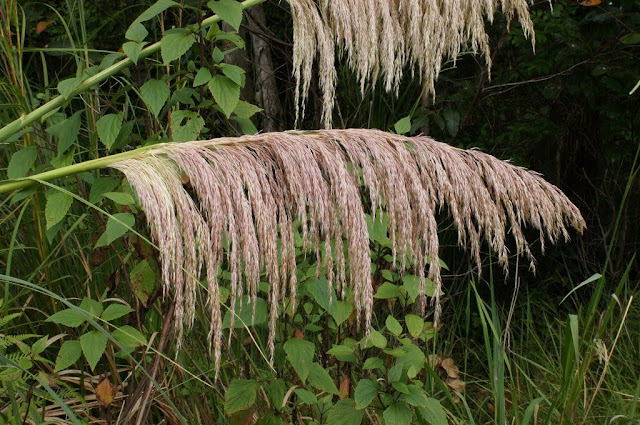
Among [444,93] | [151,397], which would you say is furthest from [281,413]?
[444,93]

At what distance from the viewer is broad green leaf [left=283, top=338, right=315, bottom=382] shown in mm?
2295

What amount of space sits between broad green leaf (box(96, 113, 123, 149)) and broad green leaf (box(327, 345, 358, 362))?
2.94 ft

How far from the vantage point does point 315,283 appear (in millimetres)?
2293

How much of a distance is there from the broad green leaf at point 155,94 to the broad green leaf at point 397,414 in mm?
1036

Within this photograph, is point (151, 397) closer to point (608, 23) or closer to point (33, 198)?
point (33, 198)

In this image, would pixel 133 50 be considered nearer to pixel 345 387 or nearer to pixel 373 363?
pixel 373 363

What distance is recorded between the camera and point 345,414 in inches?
93.4

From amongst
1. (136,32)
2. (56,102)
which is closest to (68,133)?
(56,102)

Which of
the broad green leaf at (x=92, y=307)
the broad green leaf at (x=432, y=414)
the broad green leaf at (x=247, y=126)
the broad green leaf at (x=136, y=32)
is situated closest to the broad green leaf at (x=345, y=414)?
the broad green leaf at (x=432, y=414)

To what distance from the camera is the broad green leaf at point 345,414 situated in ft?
7.70

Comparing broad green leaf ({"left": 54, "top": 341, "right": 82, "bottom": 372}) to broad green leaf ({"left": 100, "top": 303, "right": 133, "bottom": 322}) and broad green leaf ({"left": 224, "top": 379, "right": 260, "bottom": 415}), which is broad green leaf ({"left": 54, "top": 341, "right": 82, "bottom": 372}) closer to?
broad green leaf ({"left": 100, "top": 303, "right": 133, "bottom": 322})

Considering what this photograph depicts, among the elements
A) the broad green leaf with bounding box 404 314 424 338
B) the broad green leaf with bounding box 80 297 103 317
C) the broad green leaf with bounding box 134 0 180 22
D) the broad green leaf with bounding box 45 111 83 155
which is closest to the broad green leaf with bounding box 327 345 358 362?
the broad green leaf with bounding box 404 314 424 338

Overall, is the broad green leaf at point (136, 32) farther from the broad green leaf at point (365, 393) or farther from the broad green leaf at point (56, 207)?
the broad green leaf at point (365, 393)

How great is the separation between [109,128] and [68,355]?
2.03ft
